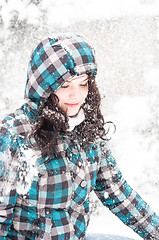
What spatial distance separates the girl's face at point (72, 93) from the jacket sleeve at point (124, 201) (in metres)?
0.34

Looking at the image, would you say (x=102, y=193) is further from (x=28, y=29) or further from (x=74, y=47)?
(x=28, y=29)

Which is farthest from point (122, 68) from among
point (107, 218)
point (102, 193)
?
point (102, 193)

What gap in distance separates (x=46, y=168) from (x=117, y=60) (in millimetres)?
2852

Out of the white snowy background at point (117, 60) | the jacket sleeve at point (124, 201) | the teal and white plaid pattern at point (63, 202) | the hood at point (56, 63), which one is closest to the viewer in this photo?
the hood at point (56, 63)

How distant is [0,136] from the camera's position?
3.75 ft

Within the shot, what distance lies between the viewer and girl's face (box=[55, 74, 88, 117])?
114cm

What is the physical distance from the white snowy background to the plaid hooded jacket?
214 centimetres

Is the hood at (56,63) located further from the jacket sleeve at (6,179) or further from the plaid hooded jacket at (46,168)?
the jacket sleeve at (6,179)

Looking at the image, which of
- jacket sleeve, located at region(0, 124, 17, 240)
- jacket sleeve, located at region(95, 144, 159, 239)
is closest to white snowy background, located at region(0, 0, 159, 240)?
jacket sleeve, located at region(95, 144, 159, 239)

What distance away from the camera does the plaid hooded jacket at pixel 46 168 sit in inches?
42.7

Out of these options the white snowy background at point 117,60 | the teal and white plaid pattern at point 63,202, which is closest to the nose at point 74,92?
the teal and white plaid pattern at point 63,202

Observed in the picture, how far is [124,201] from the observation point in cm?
141

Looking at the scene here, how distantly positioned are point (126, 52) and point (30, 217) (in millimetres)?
3029

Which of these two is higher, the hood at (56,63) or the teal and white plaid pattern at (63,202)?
the hood at (56,63)
